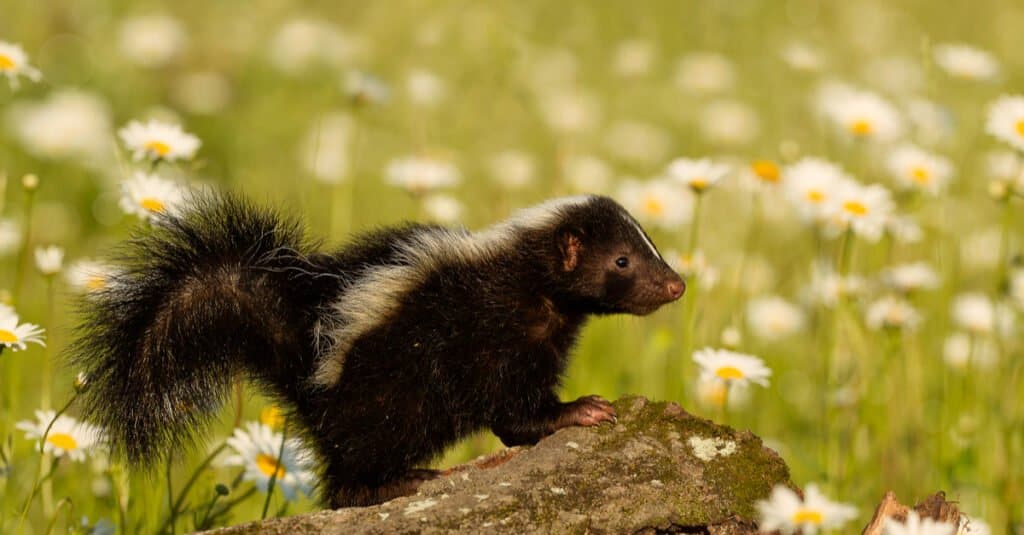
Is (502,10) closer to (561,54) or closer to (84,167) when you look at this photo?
(561,54)

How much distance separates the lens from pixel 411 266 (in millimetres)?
5059

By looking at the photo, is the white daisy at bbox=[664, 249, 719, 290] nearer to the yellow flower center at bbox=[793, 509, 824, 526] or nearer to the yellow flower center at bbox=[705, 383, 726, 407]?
the yellow flower center at bbox=[705, 383, 726, 407]

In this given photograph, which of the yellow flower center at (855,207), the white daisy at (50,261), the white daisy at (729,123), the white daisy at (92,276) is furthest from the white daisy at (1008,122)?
the white daisy at (729,123)

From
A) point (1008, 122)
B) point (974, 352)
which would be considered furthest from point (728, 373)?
point (974, 352)

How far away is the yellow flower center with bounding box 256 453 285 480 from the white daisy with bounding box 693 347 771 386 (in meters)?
1.81

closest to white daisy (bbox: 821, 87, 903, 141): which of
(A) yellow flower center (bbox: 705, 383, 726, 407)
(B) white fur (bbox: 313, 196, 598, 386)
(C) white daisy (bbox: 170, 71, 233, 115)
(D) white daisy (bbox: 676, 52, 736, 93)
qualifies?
(A) yellow flower center (bbox: 705, 383, 726, 407)

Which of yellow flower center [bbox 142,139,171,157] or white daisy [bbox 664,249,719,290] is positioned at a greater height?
yellow flower center [bbox 142,139,171,157]

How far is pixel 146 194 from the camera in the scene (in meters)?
5.71

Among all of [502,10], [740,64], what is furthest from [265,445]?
[740,64]

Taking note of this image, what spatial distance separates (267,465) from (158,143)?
1.54 metres

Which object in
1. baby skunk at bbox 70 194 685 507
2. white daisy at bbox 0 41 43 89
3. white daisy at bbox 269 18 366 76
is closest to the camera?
baby skunk at bbox 70 194 685 507

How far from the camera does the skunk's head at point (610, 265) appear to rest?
545 cm

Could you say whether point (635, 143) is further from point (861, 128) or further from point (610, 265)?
point (610, 265)

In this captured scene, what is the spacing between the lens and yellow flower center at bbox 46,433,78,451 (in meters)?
5.12
